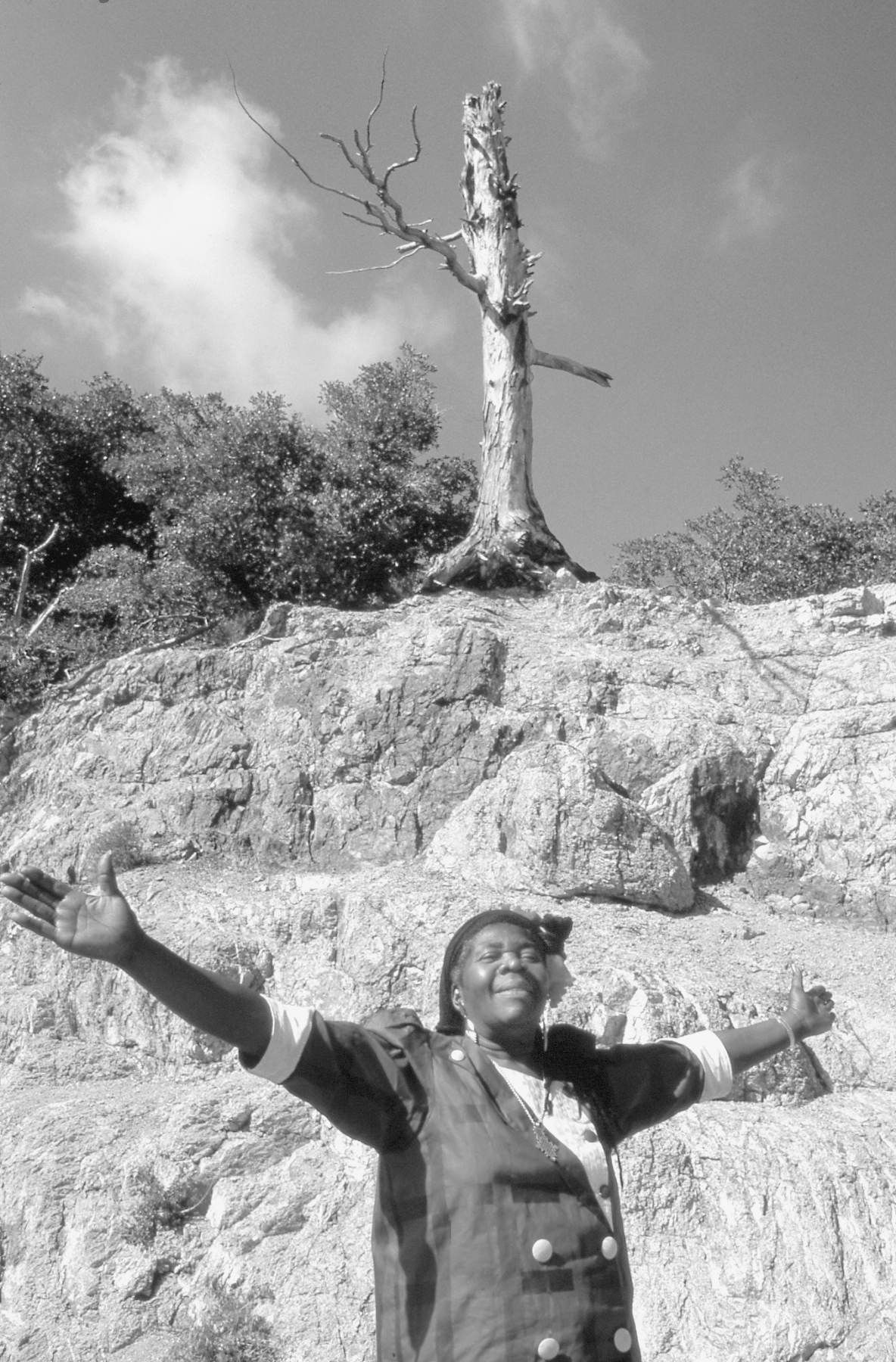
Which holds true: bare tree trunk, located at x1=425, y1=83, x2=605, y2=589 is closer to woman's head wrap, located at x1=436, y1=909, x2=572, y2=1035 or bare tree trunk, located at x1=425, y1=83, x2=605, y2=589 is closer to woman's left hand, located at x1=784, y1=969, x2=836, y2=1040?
woman's left hand, located at x1=784, y1=969, x2=836, y2=1040

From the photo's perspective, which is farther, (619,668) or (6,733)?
(6,733)

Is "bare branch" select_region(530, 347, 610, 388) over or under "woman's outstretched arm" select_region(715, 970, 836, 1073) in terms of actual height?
over

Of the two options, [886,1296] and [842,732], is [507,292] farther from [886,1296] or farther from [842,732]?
[886,1296]

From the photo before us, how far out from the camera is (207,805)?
24.3ft

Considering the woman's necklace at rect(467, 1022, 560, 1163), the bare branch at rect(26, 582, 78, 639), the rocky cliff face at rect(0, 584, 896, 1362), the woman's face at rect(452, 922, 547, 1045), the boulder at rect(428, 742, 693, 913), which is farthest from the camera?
the bare branch at rect(26, 582, 78, 639)

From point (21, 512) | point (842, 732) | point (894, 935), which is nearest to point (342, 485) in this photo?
point (21, 512)

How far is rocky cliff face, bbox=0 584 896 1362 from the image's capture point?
4.57 meters

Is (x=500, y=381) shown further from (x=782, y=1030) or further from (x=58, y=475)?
(x=782, y=1030)

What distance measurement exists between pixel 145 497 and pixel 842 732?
838 centimetres

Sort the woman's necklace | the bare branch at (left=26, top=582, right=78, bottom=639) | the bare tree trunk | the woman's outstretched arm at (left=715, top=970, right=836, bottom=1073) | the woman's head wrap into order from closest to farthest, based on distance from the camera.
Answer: the woman's necklace, the woman's head wrap, the woman's outstretched arm at (left=715, top=970, right=836, bottom=1073), the bare tree trunk, the bare branch at (left=26, top=582, right=78, bottom=639)

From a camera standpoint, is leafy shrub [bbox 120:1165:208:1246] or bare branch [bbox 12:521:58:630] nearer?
leafy shrub [bbox 120:1165:208:1246]

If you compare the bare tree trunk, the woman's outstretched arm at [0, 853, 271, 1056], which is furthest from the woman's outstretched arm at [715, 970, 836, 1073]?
the bare tree trunk

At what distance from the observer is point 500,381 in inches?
451

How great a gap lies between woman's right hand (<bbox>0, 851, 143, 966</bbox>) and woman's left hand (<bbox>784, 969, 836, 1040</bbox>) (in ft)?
5.63
